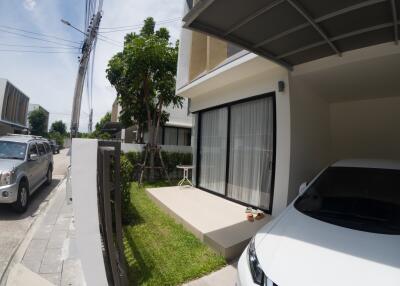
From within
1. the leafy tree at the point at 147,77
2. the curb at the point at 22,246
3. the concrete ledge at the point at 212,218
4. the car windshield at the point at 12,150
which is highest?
the leafy tree at the point at 147,77

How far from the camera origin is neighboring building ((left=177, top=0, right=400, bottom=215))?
10.2 feet

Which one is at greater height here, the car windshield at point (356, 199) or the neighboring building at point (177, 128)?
the neighboring building at point (177, 128)

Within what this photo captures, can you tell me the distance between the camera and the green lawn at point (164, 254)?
3141mm

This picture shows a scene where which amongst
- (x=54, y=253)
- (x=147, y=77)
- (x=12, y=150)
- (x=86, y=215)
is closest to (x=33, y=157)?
(x=12, y=150)

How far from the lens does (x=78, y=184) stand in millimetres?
2424

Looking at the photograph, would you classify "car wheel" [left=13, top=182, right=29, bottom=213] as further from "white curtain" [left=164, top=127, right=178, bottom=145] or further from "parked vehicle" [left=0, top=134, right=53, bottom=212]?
"white curtain" [left=164, top=127, right=178, bottom=145]

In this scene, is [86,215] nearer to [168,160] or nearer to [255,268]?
[255,268]

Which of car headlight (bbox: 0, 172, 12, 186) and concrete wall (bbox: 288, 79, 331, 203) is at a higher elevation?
concrete wall (bbox: 288, 79, 331, 203)

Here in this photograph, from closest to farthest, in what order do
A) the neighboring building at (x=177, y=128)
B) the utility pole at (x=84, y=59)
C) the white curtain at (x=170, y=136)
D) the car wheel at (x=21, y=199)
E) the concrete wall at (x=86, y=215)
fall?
1. the concrete wall at (x=86, y=215)
2. the car wheel at (x=21, y=199)
3. the utility pole at (x=84, y=59)
4. the neighboring building at (x=177, y=128)
5. the white curtain at (x=170, y=136)

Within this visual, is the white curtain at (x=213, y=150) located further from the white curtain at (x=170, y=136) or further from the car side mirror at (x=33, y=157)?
the white curtain at (x=170, y=136)

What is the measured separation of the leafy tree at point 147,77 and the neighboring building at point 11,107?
856 inches

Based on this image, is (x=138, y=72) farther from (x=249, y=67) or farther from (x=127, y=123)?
(x=249, y=67)

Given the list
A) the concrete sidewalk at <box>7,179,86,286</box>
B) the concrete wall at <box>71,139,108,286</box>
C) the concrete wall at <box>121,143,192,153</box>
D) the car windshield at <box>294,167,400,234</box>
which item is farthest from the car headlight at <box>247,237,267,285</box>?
the concrete wall at <box>121,143,192,153</box>

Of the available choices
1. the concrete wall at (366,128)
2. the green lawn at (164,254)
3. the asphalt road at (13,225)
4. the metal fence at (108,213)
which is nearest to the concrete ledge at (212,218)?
the green lawn at (164,254)
